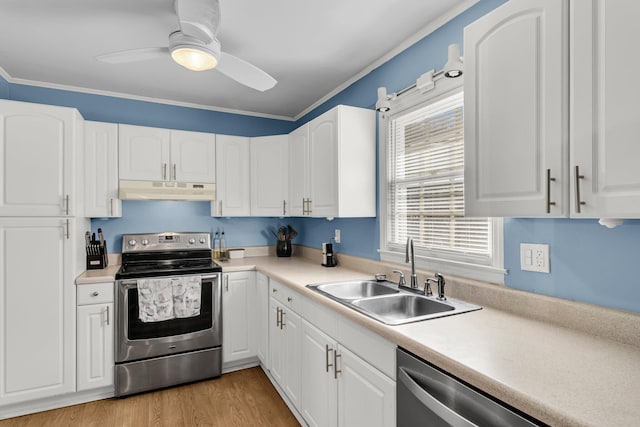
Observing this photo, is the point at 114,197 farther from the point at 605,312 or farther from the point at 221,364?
the point at 605,312

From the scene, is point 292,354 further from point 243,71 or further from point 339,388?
point 243,71

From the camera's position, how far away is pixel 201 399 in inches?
105

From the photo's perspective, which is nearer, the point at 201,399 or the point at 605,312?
the point at 605,312

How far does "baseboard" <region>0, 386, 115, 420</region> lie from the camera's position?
248 cm

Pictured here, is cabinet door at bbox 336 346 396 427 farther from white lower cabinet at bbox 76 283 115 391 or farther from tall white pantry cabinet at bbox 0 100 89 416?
tall white pantry cabinet at bbox 0 100 89 416

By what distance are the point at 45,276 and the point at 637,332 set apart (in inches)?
130

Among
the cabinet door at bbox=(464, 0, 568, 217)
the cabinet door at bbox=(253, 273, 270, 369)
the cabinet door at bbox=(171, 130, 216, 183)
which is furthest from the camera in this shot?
the cabinet door at bbox=(171, 130, 216, 183)

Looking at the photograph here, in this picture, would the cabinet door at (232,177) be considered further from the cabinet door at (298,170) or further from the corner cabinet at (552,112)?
the corner cabinet at (552,112)

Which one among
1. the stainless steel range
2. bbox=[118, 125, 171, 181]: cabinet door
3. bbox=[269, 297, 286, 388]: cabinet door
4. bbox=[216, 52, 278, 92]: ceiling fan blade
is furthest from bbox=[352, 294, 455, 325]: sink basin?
bbox=[118, 125, 171, 181]: cabinet door

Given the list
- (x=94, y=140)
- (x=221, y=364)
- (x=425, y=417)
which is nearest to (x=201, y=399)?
(x=221, y=364)

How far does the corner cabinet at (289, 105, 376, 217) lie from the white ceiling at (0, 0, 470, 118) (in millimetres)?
437

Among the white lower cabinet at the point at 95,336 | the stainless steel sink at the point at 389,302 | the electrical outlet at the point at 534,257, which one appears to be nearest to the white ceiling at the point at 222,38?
the electrical outlet at the point at 534,257

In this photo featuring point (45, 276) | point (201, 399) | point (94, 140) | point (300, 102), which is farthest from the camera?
point (300, 102)

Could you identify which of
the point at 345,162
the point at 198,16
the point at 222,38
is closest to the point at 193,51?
the point at 198,16
